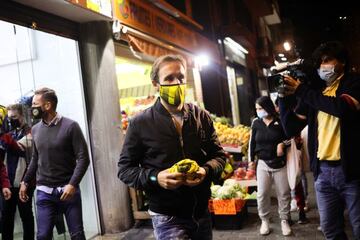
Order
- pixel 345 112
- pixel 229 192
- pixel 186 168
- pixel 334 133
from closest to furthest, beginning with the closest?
pixel 186 168 < pixel 345 112 < pixel 334 133 < pixel 229 192

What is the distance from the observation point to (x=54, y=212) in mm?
4062

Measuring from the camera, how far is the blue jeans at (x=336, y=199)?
3102 millimetres

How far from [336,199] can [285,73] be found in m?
1.12

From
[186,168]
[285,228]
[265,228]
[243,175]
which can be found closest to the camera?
[186,168]

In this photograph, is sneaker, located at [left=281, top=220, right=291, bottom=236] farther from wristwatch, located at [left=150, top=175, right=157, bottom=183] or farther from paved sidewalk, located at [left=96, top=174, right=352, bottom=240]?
wristwatch, located at [left=150, top=175, right=157, bottom=183]

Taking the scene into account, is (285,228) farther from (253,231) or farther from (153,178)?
(153,178)

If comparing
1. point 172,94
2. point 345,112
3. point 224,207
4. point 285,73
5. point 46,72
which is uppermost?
point 46,72

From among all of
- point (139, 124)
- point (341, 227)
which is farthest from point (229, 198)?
point (139, 124)

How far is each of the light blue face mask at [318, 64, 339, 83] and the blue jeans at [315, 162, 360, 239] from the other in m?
0.72

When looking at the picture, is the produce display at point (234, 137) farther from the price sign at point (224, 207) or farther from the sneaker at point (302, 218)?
the sneaker at point (302, 218)

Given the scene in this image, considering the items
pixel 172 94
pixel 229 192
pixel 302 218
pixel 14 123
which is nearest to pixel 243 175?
pixel 229 192

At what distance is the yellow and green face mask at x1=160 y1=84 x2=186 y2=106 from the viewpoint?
2.64m

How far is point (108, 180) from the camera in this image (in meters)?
6.19

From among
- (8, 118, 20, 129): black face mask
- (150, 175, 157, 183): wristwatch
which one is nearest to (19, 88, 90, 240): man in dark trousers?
(8, 118, 20, 129): black face mask
